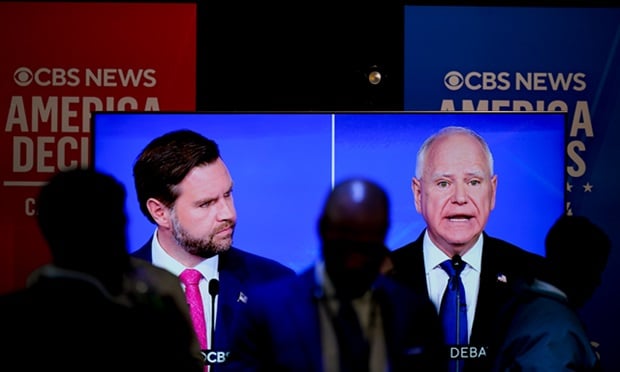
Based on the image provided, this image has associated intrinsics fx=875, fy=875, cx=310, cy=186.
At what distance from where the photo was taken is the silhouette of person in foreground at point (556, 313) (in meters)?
2.76

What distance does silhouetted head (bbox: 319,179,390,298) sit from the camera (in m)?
2.38

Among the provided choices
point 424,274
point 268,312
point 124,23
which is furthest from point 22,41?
point 268,312

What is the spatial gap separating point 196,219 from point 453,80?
1.78 meters

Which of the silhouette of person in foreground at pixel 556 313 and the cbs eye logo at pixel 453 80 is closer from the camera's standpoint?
the silhouette of person in foreground at pixel 556 313

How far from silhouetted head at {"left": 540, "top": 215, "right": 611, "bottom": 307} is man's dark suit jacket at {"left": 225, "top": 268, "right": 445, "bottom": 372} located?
0.73 metres

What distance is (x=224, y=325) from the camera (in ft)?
13.5

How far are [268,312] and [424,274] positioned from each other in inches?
76.2

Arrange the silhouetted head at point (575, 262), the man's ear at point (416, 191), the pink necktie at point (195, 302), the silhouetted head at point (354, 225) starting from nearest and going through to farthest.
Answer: the silhouetted head at point (354, 225)
the silhouetted head at point (575, 262)
the pink necktie at point (195, 302)
the man's ear at point (416, 191)

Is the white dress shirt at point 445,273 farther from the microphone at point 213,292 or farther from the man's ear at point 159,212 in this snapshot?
the man's ear at point 159,212

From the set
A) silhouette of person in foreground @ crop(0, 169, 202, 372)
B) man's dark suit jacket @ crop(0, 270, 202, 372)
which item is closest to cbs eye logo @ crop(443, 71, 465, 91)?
silhouette of person in foreground @ crop(0, 169, 202, 372)

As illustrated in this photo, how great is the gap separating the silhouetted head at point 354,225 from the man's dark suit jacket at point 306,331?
5.3 inches

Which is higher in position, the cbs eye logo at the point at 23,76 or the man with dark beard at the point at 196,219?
the cbs eye logo at the point at 23,76

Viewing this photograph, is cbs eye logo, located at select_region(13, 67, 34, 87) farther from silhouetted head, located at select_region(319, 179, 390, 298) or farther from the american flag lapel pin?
silhouetted head, located at select_region(319, 179, 390, 298)

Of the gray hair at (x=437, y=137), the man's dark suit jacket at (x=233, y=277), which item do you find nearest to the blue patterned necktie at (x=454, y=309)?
the gray hair at (x=437, y=137)
